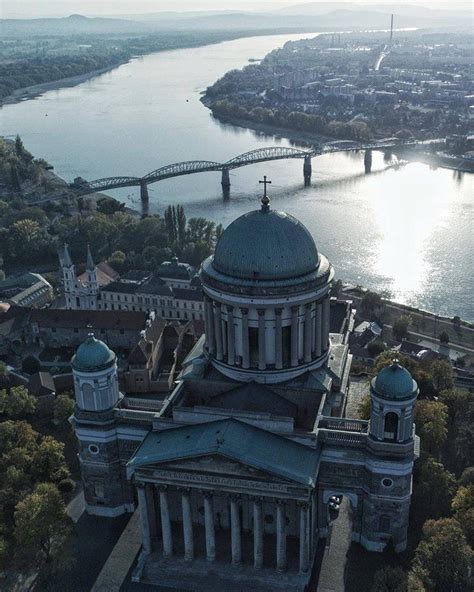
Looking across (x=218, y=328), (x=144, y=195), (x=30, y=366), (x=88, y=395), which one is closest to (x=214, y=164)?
(x=144, y=195)

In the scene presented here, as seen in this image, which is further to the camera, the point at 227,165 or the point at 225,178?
the point at 227,165

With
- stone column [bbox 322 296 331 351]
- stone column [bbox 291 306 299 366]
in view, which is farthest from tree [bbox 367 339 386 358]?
stone column [bbox 291 306 299 366]

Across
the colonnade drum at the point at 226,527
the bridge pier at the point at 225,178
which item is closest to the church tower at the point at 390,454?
the colonnade drum at the point at 226,527

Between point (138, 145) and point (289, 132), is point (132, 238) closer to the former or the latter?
point (138, 145)

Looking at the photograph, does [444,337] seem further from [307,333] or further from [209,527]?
[209,527]

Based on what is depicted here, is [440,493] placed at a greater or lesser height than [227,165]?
greater

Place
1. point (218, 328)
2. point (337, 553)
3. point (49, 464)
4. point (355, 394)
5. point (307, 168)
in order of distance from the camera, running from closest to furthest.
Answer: point (337, 553)
point (218, 328)
point (49, 464)
point (355, 394)
point (307, 168)

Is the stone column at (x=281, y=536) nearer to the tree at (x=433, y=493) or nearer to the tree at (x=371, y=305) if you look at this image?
the tree at (x=433, y=493)
